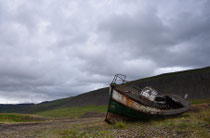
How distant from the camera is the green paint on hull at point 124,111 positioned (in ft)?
59.3

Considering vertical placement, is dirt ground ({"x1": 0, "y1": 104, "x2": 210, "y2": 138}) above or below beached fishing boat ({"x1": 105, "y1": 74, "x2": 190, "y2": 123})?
below

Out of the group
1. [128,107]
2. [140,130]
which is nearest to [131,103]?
[128,107]

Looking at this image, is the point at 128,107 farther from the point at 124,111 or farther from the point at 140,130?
the point at 140,130

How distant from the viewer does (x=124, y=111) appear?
1830 centimetres

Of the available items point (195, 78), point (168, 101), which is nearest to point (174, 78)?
point (195, 78)

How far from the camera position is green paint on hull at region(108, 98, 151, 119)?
18.1 m

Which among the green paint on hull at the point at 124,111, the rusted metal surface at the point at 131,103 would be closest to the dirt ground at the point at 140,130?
the green paint on hull at the point at 124,111

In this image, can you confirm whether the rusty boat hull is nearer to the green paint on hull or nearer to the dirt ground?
the green paint on hull

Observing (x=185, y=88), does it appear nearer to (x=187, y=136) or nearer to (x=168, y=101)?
(x=168, y=101)

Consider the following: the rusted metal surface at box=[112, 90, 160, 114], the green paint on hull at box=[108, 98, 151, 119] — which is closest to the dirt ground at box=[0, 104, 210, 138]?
the green paint on hull at box=[108, 98, 151, 119]

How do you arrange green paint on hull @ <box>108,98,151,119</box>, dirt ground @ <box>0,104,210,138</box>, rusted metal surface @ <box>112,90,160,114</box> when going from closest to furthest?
1. dirt ground @ <box>0,104,210,138</box>
2. rusted metal surface @ <box>112,90,160,114</box>
3. green paint on hull @ <box>108,98,151,119</box>

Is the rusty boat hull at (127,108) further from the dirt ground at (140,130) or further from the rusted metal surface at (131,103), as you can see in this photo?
the dirt ground at (140,130)

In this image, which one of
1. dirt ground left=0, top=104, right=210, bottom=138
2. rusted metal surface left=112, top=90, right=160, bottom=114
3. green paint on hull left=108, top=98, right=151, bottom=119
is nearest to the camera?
dirt ground left=0, top=104, right=210, bottom=138

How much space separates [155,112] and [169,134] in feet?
24.1
